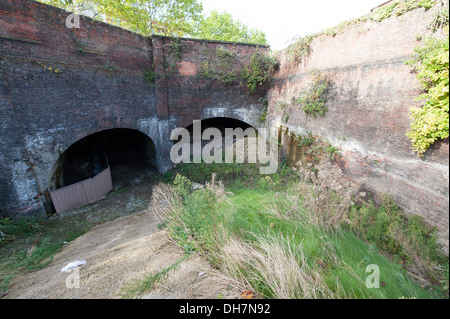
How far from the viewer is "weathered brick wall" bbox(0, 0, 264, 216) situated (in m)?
4.49

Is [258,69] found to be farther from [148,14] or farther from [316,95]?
[148,14]

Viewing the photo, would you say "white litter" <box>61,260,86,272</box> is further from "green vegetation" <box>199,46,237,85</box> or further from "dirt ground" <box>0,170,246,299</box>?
"green vegetation" <box>199,46,237,85</box>

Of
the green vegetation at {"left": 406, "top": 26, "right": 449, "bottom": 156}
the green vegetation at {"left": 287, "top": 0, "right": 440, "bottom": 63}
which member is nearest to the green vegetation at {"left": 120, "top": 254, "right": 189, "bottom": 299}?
the green vegetation at {"left": 406, "top": 26, "right": 449, "bottom": 156}

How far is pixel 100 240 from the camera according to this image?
4.31m

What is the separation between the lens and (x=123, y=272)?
2803 millimetres

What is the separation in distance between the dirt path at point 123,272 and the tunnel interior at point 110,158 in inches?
132

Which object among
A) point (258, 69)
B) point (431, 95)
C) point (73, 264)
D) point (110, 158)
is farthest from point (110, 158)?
point (431, 95)

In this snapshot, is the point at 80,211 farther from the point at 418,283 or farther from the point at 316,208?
the point at 418,283

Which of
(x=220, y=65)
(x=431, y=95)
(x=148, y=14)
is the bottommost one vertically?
(x=431, y=95)

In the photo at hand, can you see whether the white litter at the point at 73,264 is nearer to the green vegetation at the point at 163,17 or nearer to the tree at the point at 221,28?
the green vegetation at the point at 163,17

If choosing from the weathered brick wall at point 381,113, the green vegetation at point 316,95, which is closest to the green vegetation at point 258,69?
the weathered brick wall at point 381,113

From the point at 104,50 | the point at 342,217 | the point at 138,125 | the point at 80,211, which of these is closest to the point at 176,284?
the point at 342,217

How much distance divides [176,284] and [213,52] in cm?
851

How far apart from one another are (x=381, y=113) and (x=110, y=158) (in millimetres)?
11664
